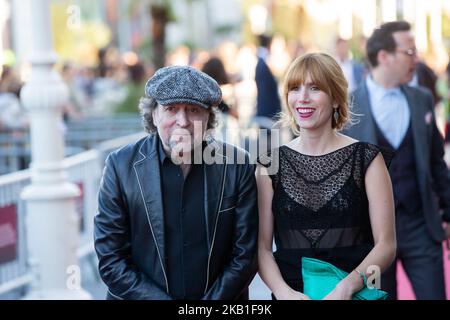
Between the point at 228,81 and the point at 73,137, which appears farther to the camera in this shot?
the point at 73,137

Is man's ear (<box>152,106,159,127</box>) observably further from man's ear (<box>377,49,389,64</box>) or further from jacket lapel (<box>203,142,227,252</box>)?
man's ear (<box>377,49,389,64</box>)

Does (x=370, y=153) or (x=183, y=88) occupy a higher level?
(x=183, y=88)

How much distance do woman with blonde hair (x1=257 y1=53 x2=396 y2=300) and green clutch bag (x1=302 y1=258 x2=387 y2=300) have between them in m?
0.08

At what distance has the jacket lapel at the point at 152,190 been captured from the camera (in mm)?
3793

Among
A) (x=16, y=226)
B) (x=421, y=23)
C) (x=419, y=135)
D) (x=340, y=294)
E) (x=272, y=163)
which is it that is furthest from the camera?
(x=421, y=23)

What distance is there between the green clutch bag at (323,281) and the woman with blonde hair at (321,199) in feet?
0.26

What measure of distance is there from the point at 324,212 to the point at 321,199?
0.18 ft

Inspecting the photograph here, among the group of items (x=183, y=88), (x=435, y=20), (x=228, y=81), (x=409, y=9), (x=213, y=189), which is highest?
(x=409, y=9)

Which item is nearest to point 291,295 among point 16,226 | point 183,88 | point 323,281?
point 323,281

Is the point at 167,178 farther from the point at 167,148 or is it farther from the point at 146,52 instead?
the point at 146,52

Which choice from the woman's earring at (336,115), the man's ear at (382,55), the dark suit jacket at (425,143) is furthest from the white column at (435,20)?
the woman's earring at (336,115)

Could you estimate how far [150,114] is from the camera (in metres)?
3.96

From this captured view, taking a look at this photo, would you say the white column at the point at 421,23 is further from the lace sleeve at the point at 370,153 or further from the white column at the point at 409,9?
the lace sleeve at the point at 370,153

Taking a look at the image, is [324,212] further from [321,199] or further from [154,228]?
[154,228]
